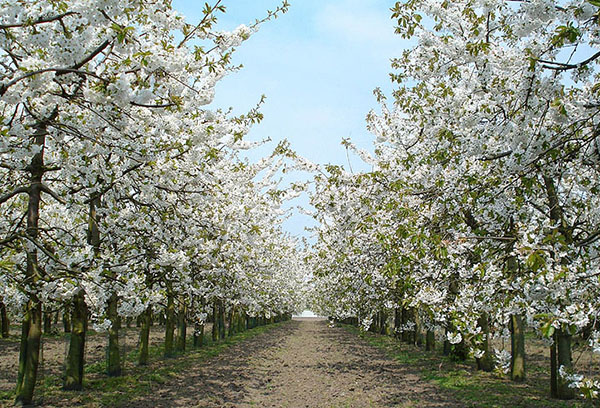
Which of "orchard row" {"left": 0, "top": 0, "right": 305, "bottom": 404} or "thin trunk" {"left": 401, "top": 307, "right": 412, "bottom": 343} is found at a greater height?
"orchard row" {"left": 0, "top": 0, "right": 305, "bottom": 404}

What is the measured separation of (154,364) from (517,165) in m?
16.2

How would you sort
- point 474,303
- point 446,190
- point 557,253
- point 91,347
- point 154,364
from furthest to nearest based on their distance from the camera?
point 91,347 → point 154,364 → point 446,190 → point 474,303 → point 557,253

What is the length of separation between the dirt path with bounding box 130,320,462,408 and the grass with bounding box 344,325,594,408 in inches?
22.0

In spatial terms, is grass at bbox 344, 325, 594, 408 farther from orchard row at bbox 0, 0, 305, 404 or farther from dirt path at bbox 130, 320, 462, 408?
orchard row at bbox 0, 0, 305, 404

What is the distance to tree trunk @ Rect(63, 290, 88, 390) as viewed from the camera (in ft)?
38.3

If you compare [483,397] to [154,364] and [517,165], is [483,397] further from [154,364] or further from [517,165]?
[154,364]

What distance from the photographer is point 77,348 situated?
1180cm

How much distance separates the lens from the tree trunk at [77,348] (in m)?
11.7

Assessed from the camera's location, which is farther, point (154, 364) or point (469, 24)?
point (154, 364)

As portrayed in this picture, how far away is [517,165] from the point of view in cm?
645

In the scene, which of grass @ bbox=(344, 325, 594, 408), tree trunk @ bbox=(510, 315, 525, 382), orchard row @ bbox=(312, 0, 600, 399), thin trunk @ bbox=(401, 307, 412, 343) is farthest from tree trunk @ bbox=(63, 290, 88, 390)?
thin trunk @ bbox=(401, 307, 412, 343)

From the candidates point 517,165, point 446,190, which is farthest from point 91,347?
point 517,165

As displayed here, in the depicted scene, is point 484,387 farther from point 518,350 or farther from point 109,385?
point 109,385

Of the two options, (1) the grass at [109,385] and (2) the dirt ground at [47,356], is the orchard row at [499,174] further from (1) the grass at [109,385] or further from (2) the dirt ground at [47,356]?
(2) the dirt ground at [47,356]
